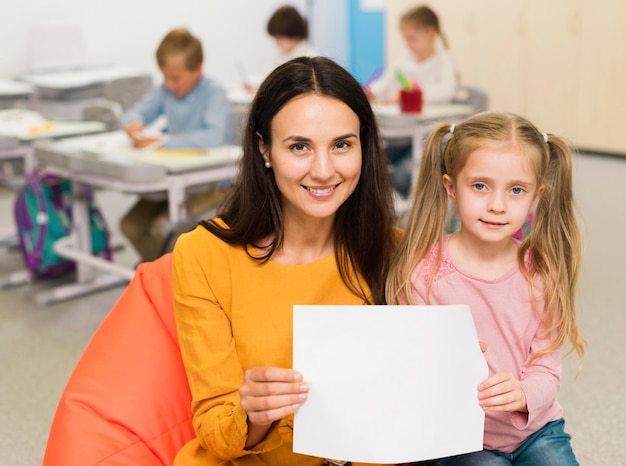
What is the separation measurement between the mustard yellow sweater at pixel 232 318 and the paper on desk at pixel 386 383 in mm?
176

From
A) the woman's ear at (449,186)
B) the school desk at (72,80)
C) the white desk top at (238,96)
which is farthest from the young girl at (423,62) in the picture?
the woman's ear at (449,186)

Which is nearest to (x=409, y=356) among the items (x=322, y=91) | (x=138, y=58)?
(x=322, y=91)

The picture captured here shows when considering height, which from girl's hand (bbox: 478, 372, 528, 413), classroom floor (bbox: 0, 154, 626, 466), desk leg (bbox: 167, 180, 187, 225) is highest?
girl's hand (bbox: 478, 372, 528, 413)

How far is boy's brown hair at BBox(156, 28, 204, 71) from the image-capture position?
10.2 ft

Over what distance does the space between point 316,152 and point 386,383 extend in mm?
366

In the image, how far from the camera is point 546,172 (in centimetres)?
138

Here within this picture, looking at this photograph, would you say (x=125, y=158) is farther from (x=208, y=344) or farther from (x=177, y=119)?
(x=208, y=344)

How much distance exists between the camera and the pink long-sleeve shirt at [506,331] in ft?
4.37

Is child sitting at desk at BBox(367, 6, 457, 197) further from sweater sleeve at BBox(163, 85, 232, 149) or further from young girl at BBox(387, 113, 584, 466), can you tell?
young girl at BBox(387, 113, 584, 466)

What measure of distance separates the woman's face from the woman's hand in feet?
0.96

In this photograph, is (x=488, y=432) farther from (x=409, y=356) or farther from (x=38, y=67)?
(x=38, y=67)

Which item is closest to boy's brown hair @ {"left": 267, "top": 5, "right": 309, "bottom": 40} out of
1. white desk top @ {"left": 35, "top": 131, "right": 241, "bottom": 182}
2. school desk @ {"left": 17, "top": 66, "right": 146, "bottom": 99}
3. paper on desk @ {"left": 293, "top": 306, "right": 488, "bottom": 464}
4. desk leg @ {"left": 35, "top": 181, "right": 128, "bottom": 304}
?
school desk @ {"left": 17, "top": 66, "right": 146, "bottom": 99}

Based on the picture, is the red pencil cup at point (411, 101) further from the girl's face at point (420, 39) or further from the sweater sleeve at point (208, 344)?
the sweater sleeve at point (208, 344)

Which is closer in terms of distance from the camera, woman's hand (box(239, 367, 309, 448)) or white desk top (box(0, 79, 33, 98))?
woman's hand (box(239, 367, 309, 448))
